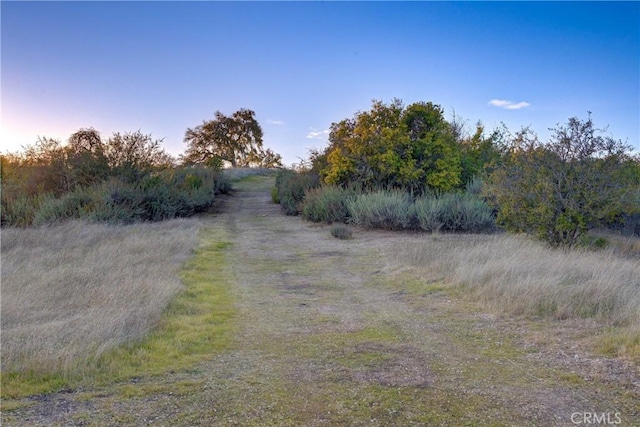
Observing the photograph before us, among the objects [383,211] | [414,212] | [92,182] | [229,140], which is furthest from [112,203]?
[229,140]

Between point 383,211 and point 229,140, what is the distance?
121 ft

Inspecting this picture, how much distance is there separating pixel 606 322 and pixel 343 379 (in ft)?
11.6

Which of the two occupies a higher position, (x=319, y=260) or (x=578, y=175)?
(x=578, y=175)

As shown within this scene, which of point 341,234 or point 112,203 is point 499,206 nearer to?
point 341,234

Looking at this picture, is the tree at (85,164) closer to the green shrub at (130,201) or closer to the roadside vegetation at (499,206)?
the green shrub at (130,201)

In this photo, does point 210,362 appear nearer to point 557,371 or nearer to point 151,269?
point 557,371

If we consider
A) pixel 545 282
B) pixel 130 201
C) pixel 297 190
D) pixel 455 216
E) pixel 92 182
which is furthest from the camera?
pixel 297 190

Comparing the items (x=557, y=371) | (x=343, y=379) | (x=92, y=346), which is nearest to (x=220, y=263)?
(x=92, y=346)

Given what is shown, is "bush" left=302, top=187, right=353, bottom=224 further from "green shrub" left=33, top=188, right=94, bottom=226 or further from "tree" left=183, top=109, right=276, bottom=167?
"tree" left=183, top=109, right=276, bottom=167

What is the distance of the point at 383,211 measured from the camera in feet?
55.2

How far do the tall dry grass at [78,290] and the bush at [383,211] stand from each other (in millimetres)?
5888

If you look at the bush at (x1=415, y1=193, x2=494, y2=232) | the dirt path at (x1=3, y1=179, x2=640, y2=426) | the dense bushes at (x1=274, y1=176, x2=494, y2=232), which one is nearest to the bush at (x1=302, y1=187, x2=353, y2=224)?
the dense bushes at (x1=274, y1=176, x2=494, y2=232)

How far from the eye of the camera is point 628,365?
4.82m

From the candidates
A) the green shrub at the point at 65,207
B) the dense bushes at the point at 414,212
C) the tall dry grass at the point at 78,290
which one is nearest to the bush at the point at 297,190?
the dense bushes at the point at 414,212
